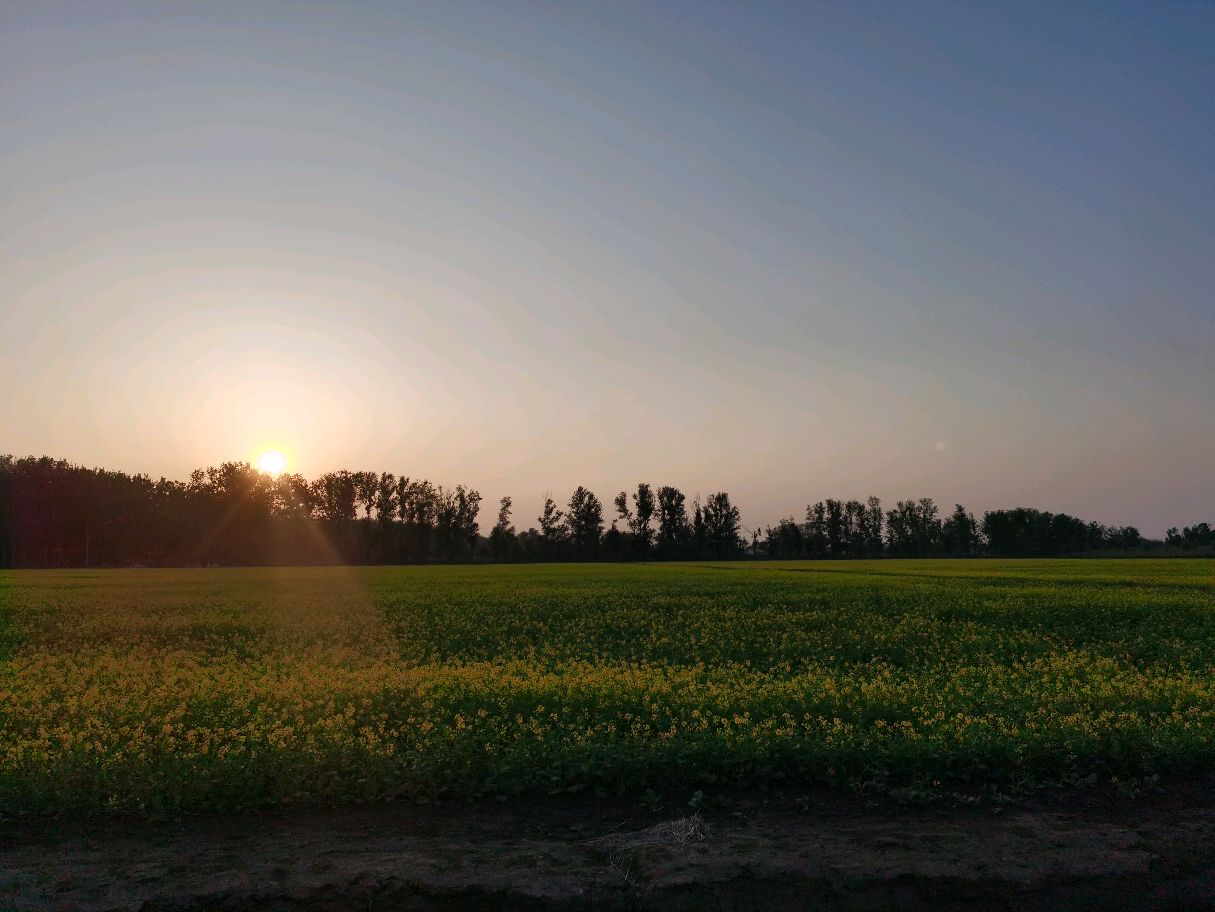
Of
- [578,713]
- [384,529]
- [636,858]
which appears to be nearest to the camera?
[636,858]

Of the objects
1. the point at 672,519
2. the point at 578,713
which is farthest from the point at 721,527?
the point at 578,713

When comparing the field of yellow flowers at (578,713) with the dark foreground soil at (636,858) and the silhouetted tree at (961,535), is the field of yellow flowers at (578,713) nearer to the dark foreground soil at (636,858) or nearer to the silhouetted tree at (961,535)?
the dark foreground soil at (636,858)

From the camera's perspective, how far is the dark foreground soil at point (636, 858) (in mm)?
5457

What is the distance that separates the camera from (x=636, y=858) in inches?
234

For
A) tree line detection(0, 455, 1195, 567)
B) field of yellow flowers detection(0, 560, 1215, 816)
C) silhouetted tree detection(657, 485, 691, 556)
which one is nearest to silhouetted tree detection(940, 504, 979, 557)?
tree line detection(0, 455, 1195, 567)

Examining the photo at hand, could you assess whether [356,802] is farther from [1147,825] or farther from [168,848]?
[1147,825]

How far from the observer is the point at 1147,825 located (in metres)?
6.66

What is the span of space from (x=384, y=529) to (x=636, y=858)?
128 metres

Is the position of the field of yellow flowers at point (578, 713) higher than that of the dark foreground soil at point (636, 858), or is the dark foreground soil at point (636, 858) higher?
the field of yellow flowers at point (578, 713)

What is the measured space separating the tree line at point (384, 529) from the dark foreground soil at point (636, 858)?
11005 cm

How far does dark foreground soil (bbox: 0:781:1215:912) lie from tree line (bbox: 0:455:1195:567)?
11005cm

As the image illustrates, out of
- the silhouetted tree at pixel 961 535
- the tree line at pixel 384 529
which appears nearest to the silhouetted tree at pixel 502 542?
the tree line at pixel 384 529

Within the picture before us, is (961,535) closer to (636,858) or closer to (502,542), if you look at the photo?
(502,542)

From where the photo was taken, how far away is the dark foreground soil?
546 centimetres
